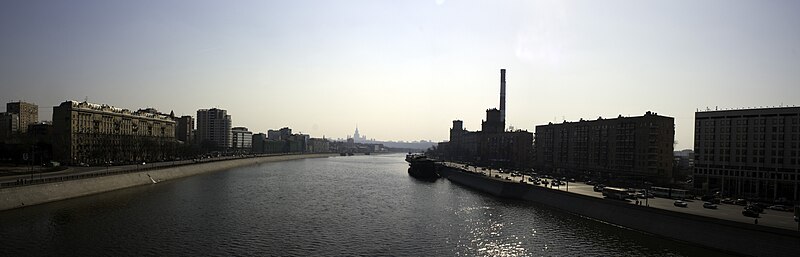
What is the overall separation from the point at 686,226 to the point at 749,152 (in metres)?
28.3

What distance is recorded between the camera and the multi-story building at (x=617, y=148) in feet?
228

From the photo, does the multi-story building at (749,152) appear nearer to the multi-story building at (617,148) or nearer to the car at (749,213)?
the multi-story building at (617,148)

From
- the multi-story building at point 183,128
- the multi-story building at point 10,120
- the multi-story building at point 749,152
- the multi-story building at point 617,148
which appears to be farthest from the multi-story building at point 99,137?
the multi-story building at point 749,152

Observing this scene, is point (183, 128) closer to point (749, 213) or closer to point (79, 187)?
point (79, 187)

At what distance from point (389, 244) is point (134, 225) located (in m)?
19.5

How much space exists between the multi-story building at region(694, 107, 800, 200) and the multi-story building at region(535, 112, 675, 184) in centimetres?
691

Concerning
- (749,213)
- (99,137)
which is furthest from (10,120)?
(749,213)

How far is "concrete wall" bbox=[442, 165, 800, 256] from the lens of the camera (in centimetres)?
2900

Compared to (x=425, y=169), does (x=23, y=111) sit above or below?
above

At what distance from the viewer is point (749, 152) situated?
5534cm

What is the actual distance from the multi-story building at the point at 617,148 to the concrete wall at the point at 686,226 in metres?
23.0

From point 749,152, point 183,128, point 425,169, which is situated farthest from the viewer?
point 183,128

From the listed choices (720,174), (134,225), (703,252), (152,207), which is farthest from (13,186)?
(720,174)

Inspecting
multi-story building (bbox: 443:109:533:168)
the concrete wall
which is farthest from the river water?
multi-story building (bbox: 443:109:533:168)
